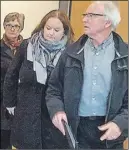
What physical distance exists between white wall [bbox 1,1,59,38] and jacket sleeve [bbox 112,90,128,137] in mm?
649

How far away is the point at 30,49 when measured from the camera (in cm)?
176

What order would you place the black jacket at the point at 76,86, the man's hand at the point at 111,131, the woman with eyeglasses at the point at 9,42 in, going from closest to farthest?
1. the man's hand at the point at 111,131
2. the black jacket at the point at 76,86
3. the woman with eyeglasses at the point at 9,42

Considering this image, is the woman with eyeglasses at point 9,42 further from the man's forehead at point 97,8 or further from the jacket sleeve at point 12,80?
the man's forehead at point 97,8

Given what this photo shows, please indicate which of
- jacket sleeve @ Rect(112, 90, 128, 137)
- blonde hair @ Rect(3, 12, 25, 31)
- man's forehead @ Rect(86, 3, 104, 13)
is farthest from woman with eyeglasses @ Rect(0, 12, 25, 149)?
jacket sleeve @ Rect(112, 90, 128, 137)

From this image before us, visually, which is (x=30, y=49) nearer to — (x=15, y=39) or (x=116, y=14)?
(x=15, y=39)

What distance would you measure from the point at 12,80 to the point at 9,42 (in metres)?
0.21

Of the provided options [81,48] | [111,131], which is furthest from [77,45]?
[111,131]

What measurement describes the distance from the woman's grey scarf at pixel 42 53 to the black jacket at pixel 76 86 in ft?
0.53

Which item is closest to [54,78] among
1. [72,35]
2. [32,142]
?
[72,35]

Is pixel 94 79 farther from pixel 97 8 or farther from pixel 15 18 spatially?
pixel 15 18

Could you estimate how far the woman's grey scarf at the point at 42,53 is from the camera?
A: 173cm

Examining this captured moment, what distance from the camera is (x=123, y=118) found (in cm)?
144

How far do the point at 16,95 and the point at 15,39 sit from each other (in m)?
0.30

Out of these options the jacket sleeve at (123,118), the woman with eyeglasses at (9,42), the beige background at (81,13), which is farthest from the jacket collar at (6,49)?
the jacket sleeve at (123,118)
